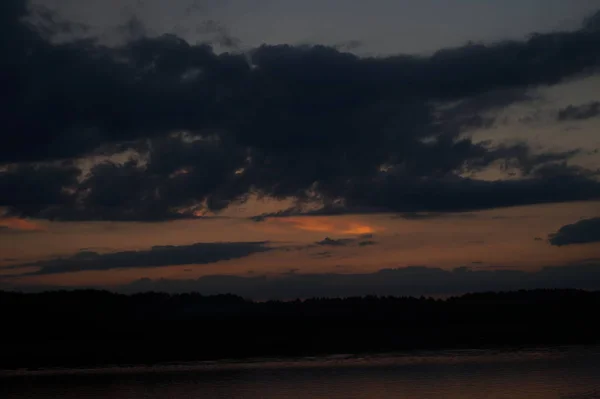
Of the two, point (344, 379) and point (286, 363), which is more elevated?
point (286, 363)

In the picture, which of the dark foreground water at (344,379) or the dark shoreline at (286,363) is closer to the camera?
the dark foreground water at (344,379)

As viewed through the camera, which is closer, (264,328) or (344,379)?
(344,379)

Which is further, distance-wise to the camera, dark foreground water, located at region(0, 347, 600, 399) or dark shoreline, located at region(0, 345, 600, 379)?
dark shoreline, located at region(0, 345, 600, 379)

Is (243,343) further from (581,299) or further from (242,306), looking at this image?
(581,299)

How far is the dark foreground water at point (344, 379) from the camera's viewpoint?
35.8 metres

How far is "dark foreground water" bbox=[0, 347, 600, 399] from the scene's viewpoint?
35.8 meters

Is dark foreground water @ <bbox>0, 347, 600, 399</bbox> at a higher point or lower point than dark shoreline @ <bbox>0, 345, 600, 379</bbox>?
lower

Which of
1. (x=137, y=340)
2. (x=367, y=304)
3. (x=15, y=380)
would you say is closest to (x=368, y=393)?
(x=15, y=380)

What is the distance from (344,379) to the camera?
1601 inches

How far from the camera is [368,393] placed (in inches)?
1399

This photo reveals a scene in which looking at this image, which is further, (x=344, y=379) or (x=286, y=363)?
(x=286, y=363)

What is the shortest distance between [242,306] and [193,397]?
51.3m

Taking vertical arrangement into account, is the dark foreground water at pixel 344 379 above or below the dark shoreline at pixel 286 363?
below

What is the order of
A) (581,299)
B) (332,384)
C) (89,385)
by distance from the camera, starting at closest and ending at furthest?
(332,384) < (89,385) < (581,299)
